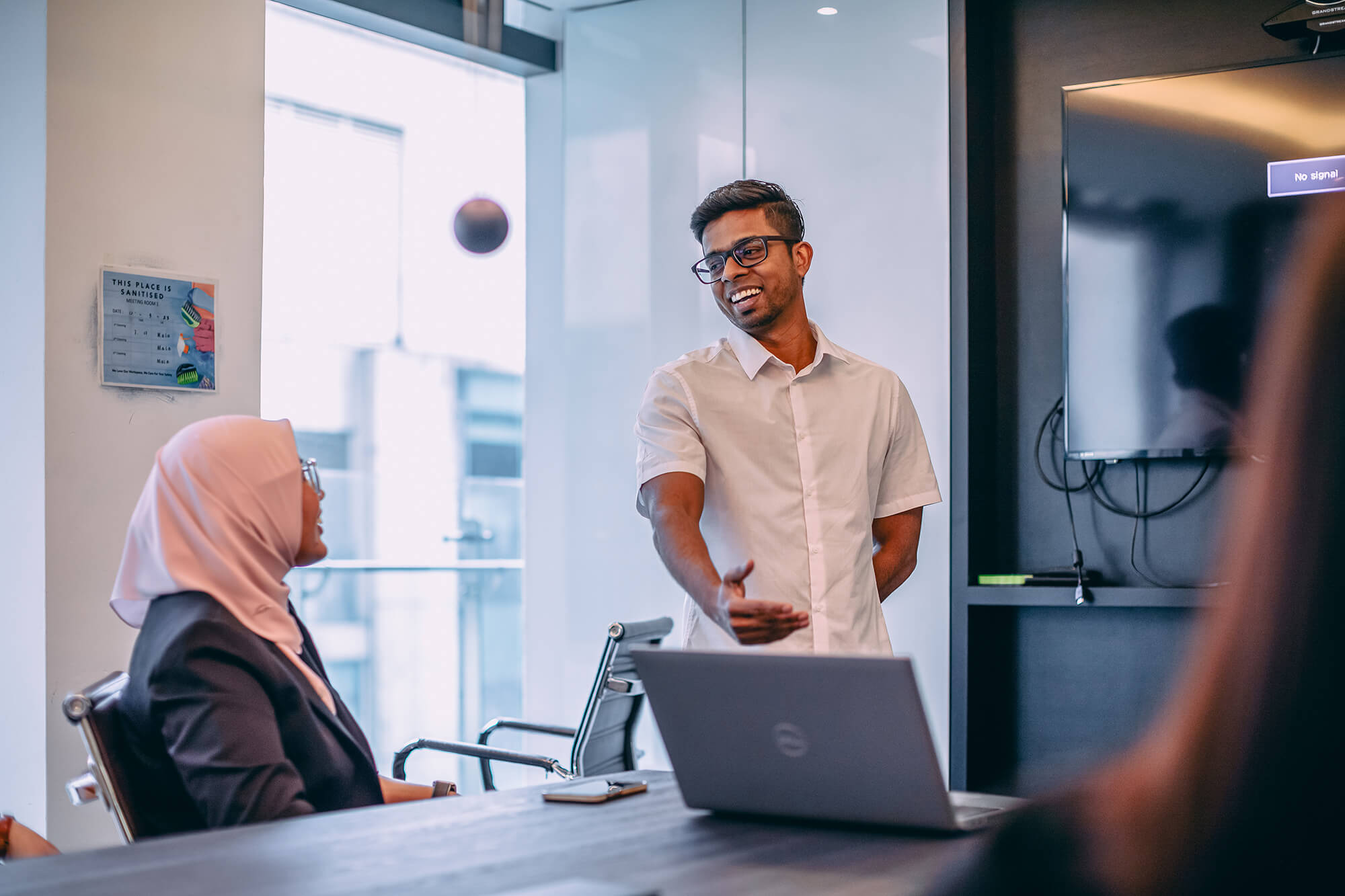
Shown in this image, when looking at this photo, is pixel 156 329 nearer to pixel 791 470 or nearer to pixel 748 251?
pixel 748 251

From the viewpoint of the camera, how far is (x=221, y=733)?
1574 mm

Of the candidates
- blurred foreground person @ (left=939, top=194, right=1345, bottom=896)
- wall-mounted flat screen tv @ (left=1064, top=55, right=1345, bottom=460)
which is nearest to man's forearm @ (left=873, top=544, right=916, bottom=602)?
wall-mounted flat screen tv @ (left=1064, top=55, right=1345, bottom=460)

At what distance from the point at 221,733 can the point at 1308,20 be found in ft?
9.12

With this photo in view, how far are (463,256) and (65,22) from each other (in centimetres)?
252

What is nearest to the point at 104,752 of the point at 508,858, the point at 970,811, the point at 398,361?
the point at 508,858

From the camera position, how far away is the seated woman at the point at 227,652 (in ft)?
5.20

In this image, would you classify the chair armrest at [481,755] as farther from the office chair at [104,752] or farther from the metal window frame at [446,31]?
the metal window frame at [446,31]

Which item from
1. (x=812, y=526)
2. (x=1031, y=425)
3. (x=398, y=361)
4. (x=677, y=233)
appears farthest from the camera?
(x=398, y=361)

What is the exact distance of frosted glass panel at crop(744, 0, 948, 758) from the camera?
11.1 ft

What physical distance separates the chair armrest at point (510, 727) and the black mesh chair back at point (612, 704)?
0.18ft

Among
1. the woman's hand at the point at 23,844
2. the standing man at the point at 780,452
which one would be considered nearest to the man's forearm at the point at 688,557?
the standing man at the point at 780,452

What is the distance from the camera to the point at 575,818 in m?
1.47

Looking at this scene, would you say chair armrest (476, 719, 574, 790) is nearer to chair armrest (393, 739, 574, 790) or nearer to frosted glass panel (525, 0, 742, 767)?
chair armrest (393, 739, 574, 790)

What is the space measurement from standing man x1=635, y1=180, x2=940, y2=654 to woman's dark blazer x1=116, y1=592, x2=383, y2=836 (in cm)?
78
